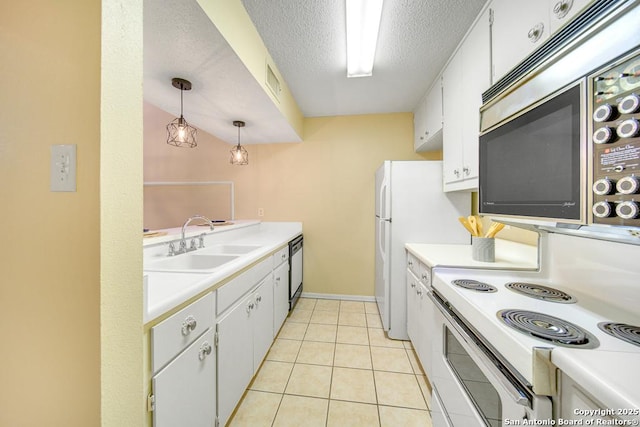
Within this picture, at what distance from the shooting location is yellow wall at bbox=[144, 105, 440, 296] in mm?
3016

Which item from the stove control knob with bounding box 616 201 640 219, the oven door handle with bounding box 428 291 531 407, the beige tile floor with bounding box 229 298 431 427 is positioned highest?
the stove control knob with bounding box 616 201 640 219

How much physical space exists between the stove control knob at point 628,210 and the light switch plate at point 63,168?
1.26 m

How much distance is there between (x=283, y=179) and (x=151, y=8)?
86.7 inches

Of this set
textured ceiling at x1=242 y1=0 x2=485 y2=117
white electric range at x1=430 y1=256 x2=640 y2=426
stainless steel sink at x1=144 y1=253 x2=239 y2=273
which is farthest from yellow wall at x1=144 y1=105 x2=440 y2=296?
white electric range at x1=430 y1=256 x2=640 y2=426

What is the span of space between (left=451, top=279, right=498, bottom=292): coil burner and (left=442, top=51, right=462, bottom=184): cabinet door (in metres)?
0.91

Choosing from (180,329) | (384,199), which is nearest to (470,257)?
(384,199)

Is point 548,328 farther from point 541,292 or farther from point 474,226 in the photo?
point 474,226

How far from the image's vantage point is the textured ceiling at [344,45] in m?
1.43

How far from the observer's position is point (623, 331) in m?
0.64

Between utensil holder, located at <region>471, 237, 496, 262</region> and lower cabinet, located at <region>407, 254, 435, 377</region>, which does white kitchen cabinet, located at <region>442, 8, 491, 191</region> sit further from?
lower cabinet, located at <region>407, 254, 435, 377</region>

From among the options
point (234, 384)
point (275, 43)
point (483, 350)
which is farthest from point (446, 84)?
point (234, 384)

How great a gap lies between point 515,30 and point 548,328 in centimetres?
140

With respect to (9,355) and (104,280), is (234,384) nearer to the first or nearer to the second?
(9,355)

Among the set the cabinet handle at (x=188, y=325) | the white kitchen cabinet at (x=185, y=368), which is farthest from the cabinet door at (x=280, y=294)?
the cabinet handle at (x=188, y=325)
